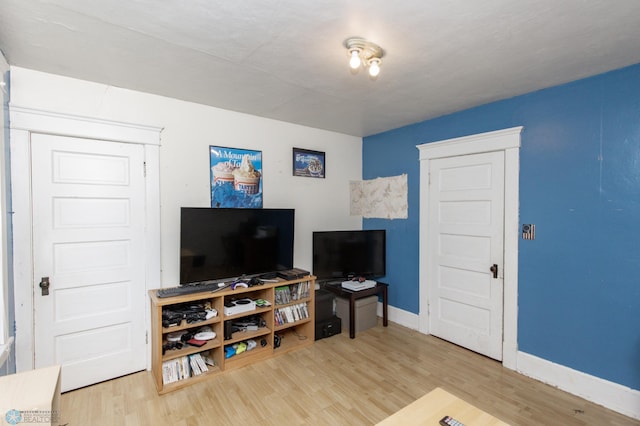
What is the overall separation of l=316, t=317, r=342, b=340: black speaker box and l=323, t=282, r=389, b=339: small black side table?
17 cm

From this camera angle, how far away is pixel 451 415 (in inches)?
58.3

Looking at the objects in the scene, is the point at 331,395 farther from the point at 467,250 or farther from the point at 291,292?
the point at 467,250

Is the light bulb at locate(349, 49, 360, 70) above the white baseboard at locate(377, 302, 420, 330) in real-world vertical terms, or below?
above

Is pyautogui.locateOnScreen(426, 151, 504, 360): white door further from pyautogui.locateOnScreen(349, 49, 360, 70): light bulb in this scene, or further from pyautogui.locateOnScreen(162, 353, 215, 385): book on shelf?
pyautogui.locateOnScreen(162, 353, 215, 385): book on shelf

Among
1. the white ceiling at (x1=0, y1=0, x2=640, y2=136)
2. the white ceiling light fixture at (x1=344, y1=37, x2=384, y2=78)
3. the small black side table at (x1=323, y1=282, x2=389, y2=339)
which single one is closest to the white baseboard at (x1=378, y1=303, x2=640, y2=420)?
the small black side table at (x1=323, y1=282, x2=389, y2=339)

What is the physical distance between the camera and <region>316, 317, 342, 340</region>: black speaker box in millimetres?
3332

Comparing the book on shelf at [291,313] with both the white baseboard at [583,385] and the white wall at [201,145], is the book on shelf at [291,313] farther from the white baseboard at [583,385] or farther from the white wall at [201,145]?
the white baseboard at [583,385]

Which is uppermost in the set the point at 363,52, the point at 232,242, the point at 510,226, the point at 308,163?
the point at 363,52

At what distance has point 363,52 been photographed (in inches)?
74.8

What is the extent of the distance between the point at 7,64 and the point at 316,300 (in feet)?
10.5

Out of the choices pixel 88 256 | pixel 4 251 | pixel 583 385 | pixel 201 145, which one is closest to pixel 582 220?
pixel 583 385

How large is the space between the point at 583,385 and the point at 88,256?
13.4ft

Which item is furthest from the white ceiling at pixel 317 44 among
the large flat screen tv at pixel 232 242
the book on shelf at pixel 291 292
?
the book on shelf at pixel 291 292

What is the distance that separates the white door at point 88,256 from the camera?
2283mm
